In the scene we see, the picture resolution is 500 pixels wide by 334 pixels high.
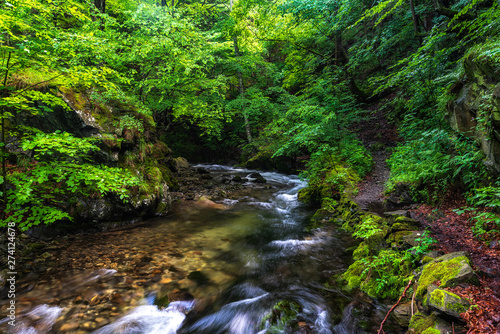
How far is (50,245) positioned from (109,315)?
2.85 m

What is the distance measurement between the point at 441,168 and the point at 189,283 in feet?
19.9

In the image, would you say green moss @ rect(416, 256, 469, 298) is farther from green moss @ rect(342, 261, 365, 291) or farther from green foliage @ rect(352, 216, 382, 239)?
green foliage @ rect(352, 216, 382, 239)

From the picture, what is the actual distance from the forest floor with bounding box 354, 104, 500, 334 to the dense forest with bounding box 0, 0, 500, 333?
0.06 feet

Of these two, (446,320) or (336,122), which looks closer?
(446,320)

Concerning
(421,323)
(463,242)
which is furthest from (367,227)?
(421,323)

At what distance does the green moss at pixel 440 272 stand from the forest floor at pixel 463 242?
0.16 metres

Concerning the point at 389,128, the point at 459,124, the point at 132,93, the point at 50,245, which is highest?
the point at 132,93

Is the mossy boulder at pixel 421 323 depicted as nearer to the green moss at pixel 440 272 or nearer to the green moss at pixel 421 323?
the green moss at pixel 421 323

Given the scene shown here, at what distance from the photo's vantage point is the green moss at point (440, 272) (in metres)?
A: 2.56

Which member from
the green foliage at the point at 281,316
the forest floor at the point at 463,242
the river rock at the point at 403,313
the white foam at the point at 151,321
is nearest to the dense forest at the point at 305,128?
the forest floor at the point at 463,242

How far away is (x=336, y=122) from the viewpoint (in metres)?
9.17

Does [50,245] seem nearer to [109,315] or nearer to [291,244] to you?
[109,315]

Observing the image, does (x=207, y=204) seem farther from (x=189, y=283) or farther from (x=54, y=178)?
(x=54, y=178)

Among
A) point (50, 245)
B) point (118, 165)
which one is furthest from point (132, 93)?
point (50, 245)
